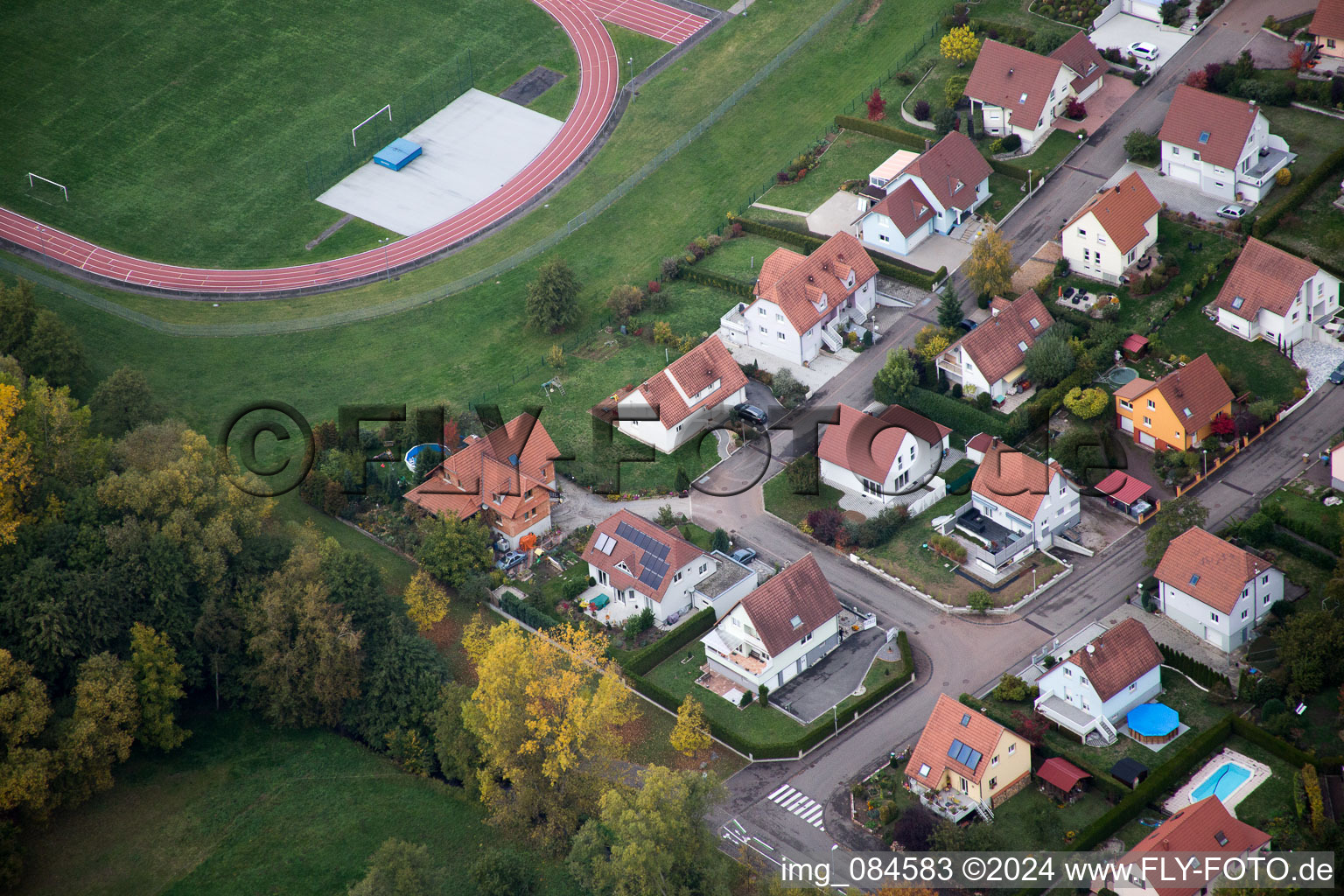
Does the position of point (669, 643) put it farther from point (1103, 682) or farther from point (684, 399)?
point (1103, 682)

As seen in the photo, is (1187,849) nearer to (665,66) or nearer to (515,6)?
(665,66)

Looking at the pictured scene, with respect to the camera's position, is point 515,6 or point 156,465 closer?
point 156,465

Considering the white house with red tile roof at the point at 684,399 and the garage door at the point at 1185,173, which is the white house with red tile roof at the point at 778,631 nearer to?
the white house with red tile roof at the point at 684,399

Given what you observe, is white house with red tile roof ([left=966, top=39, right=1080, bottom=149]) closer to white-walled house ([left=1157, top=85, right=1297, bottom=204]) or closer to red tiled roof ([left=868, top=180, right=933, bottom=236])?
white-walled house ([left=1157, top=85, right=1297, bottom=204])

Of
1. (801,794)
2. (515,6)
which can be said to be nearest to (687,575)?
(801,794)

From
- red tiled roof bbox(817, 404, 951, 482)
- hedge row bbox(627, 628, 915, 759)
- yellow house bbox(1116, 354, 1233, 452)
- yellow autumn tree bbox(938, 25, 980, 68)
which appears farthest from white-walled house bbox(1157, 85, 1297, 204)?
hedge row bbox(627, 628, 915, 759)

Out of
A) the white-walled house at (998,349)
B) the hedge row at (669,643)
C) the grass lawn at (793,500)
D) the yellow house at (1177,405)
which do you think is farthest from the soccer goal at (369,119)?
the yellow house at (1177,405)
